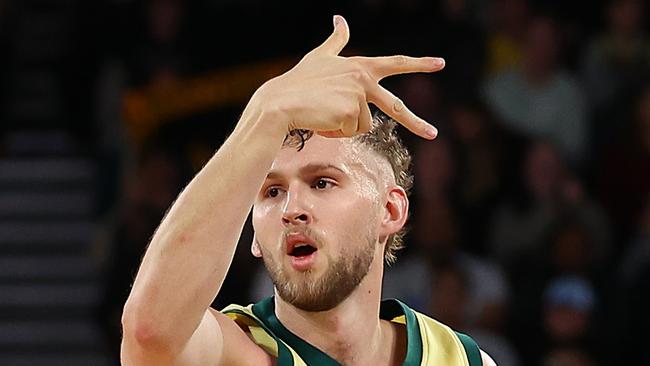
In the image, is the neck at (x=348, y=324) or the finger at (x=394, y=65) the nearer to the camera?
the finger at (x=394, y=65)

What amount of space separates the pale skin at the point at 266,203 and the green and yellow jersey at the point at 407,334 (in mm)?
41

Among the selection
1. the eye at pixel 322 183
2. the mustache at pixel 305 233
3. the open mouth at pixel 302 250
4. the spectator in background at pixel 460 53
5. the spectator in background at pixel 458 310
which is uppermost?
the eye at pixel 322 183

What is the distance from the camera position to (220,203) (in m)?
2.57

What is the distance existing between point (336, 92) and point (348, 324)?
2.39 feet

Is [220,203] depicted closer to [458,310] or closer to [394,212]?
[394,212]

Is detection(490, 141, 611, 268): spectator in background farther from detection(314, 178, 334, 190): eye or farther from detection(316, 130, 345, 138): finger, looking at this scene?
detection(316, 130, 345, 138): finger

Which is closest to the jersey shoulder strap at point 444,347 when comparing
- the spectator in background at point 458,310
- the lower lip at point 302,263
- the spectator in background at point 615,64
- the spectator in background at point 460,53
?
the lower lip at point 302,263

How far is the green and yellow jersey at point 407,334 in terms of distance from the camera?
3.12m

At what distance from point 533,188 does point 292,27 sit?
2.14 m

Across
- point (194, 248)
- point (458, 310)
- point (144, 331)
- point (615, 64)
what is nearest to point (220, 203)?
point (194, 248)

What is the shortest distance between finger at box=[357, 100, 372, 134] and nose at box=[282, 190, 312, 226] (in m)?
0.34

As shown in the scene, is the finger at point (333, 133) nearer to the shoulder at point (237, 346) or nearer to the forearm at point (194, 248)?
the forearm at point (194, 248)

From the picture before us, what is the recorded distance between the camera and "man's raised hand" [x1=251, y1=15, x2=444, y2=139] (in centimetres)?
265

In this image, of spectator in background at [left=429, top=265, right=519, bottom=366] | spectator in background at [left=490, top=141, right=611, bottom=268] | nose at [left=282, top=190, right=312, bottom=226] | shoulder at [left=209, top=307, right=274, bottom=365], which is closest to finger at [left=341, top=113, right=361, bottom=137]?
nose at [left=282, top=190, right=312, bottom=226]
